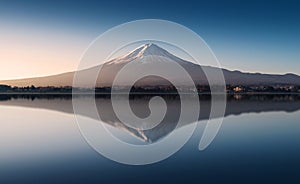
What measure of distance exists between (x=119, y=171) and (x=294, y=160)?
15.5 ft

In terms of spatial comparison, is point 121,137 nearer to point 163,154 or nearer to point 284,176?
point 163,154

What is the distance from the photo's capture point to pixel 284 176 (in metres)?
6.90

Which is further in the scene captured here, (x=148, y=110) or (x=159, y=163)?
(x=148, y=110)

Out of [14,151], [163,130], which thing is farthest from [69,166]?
[163,130]

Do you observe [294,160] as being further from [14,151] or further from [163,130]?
[14,151]

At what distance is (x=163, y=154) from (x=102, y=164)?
2.17 m

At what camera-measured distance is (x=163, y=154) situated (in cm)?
952

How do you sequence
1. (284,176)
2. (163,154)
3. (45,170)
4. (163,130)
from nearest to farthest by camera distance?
(284,176)
(45,170)
(163,154)
(163,130)

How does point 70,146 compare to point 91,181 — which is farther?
point 70,146

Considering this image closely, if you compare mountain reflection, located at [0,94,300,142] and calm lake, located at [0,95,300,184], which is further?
mountain reflection, located at [0,94,300,142]

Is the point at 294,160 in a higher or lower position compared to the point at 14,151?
lower

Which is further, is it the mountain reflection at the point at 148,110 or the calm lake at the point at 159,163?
the mountain reflection at the point at 148,110

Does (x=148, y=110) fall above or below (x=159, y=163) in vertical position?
above

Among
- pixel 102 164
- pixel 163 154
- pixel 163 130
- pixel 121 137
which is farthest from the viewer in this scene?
pixel 163 130
